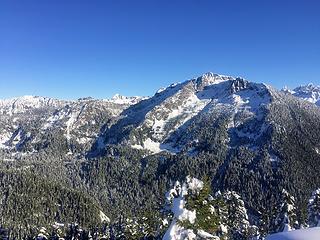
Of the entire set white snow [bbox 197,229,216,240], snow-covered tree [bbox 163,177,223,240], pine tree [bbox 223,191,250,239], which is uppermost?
snow-covered tree [bbox 163,177,223,240]

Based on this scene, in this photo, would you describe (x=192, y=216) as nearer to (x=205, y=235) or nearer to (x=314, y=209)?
(x=205, y=235)

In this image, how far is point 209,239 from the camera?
23.8 meters

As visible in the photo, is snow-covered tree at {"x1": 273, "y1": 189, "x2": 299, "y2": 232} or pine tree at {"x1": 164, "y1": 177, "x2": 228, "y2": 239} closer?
pine tree at {"x1": 164, "y1": 177, "x2": 228, "y2": 239}

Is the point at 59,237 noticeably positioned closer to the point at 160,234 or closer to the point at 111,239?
the point at 111,239

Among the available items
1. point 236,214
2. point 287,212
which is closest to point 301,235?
Result: point 287,212

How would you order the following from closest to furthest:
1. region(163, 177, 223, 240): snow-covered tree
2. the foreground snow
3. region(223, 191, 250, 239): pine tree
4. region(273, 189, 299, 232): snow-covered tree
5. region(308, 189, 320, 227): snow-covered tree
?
the foreground snow, region(163, 177, 223, 240): snow-covered tree, region(308, 189, 320, 227): snow-covered tree, region(273, 189, 299, 232): snow-covered tree, region(223, 191, 250, 239): pine tree

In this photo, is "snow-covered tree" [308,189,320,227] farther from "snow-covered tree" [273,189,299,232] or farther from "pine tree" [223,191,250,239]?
"pine tree" [223,191,250,239]

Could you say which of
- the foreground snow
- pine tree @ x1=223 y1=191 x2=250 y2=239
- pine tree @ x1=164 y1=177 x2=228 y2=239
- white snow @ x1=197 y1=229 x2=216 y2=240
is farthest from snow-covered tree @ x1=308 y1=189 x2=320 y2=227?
the foreground snow

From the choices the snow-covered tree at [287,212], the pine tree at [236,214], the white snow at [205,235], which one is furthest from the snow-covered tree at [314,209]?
the white snow at [205,235]

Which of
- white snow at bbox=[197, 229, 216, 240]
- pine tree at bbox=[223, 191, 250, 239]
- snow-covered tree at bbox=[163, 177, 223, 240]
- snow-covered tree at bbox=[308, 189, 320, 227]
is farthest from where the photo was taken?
pine tree at bbox=[223, 191, 250, 239]

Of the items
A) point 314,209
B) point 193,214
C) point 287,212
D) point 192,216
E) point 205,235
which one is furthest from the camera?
point 287,212

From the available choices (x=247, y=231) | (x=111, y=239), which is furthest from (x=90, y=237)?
(x=247, y=231)

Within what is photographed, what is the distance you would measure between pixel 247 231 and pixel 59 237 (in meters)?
59.3

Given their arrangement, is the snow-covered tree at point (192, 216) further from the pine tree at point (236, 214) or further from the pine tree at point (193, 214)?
the pine tree at point (236, 214)
